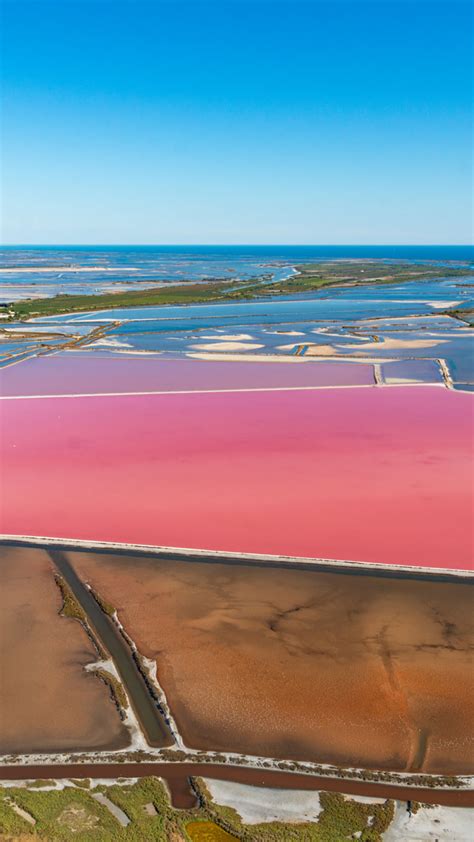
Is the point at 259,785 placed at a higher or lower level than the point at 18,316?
lower

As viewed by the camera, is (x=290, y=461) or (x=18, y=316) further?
(x=18, y=316)

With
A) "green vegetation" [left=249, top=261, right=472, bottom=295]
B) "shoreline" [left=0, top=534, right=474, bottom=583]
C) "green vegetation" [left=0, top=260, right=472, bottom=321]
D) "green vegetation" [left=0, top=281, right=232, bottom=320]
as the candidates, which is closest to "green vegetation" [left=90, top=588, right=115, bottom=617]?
"shoreline" [left=0, top=534, right=474, bottom=583]

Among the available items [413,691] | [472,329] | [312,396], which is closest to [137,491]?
[413,691]

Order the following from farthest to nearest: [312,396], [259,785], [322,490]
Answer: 1. [312,396]
2. [322,490]
3. [259,785]

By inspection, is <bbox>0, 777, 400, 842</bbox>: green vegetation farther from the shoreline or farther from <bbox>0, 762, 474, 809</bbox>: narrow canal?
the shoreline

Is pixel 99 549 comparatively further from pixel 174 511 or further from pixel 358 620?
pixel 358 620

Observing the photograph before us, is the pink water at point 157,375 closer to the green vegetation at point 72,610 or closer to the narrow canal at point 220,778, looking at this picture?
the green vegetation at point 72,610

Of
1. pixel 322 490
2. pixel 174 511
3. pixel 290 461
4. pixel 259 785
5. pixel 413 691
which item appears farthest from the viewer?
pixel 290 461
